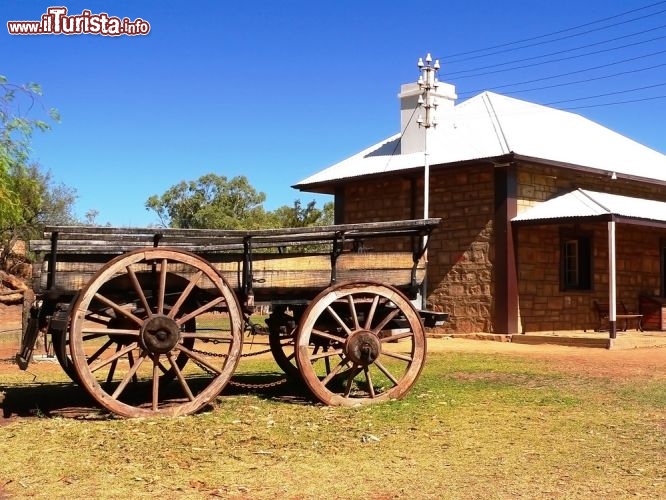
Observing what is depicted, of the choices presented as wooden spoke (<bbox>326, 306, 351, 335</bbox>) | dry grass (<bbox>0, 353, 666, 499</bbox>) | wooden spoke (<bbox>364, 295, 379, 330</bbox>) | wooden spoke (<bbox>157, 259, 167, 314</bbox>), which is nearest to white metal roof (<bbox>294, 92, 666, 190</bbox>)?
wooden spoke (<bbox>364, 295, 379, 330</bbox>)

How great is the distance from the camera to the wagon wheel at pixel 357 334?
7340 mm

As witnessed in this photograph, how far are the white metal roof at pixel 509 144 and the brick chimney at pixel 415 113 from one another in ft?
0.29

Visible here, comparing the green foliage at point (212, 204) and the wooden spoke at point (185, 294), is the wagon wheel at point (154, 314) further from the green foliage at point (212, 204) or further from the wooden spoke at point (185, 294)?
the green foliage at point (212, 204)

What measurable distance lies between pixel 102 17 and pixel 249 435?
34.0 ft

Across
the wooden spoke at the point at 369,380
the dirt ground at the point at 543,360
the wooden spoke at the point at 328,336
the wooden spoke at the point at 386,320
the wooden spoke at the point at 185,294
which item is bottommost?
the dirt ground at the point at 543,360

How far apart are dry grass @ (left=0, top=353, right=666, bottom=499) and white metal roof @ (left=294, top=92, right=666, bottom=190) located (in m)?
10.3

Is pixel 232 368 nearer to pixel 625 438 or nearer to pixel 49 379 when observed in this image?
pixel 625 438

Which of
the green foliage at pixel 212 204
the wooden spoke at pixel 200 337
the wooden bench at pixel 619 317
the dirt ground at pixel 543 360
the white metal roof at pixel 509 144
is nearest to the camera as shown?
the wooden spoke at pixel 200 337

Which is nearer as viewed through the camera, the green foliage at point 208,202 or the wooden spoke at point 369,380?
the wooden spoke at point 369,380

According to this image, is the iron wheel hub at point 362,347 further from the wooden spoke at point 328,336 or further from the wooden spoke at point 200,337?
the wooden spoke at point 200,337

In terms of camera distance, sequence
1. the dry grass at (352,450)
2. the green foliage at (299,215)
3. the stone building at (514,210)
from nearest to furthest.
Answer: the dry grass at (352,450) → the stone building at (514,210) → the green foliage at (299,215)

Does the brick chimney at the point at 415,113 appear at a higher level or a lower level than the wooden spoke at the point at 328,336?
higher

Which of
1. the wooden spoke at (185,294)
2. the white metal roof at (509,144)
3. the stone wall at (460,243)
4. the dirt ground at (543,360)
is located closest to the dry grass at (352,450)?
the dirt ground at (543,360)

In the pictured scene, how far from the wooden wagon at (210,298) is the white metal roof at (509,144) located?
31.8ft
